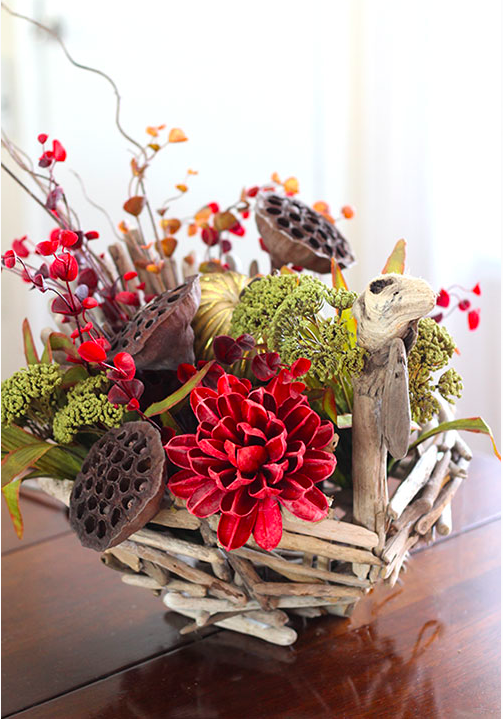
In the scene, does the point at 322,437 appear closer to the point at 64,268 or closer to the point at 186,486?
the point at 186,486

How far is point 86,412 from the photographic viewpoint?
1.88ft

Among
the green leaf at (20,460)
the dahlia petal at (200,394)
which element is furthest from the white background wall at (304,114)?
the dahlia petal at (200,394)

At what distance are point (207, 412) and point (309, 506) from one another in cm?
10

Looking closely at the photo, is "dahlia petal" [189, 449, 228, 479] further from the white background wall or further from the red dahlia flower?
the white background wall

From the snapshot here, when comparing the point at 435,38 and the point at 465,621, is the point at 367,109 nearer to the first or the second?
the point at 435,38

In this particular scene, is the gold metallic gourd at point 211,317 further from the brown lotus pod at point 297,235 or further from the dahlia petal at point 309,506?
the dahlia petal at point 309,506

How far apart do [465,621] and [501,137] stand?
1.22 meters

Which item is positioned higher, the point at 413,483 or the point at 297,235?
the point at 297,235

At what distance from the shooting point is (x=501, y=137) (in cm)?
158

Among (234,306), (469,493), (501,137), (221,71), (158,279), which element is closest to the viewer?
(234,306)

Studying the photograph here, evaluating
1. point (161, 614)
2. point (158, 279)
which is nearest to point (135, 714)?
point (161, 614)

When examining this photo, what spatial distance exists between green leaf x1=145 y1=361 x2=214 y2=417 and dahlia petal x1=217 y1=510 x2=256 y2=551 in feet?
0.32

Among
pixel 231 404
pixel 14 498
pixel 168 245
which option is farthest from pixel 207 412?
pixel 168 245

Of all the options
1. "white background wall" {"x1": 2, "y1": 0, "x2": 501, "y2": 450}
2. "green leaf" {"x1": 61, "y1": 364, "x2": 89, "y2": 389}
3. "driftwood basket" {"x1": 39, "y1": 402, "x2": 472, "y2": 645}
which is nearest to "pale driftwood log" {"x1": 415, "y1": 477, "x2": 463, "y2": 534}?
"driftwood basket" {"x1": 39, "y1": 402, "x2": 472, "y2": 645}
